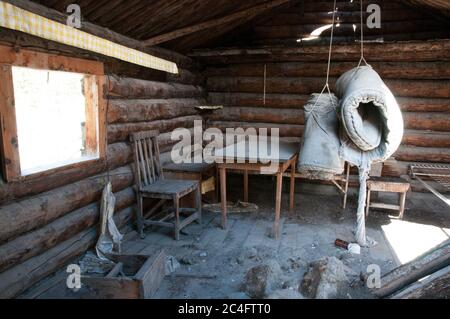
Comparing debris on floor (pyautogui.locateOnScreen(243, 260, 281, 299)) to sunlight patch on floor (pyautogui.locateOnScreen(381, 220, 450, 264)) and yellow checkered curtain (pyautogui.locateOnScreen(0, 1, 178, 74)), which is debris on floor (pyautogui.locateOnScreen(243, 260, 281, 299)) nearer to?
sunlight patch on floor (pyautogui.locateOnScreen(381, 220, 450, 264))

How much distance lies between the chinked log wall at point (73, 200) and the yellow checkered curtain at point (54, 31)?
2.09ft

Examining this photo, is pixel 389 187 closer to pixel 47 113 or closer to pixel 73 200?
pixel 73 200

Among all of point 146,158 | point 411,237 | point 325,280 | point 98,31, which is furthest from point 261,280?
point 98,31

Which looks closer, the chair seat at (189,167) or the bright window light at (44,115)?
the chair seat at (189,167)

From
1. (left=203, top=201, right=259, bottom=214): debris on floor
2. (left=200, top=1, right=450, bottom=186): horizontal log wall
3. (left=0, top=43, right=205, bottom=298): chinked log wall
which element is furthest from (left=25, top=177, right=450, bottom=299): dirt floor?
(left=200, top=1, right=450, bottom=186): horizontal log wall

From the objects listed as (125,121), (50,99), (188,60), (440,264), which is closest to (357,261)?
(440,264)

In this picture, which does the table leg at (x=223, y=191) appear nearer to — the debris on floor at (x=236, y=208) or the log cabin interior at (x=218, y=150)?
the log cabin interior at (x=218, y=150)

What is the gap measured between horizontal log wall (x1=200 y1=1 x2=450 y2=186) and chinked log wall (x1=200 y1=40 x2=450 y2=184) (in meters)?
0.02

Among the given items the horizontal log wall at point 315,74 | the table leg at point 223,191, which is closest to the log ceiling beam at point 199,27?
the horizontal log wall at point 315,74

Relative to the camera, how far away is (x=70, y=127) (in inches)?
255

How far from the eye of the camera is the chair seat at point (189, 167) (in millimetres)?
5700

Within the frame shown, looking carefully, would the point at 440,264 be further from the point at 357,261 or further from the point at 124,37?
the point at 124,37

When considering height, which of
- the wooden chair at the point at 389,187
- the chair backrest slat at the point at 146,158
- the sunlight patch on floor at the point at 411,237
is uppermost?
the chair backrest slat at the point at 146,158
